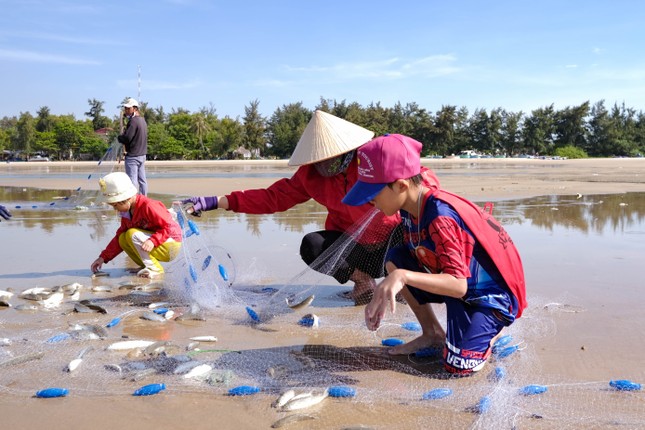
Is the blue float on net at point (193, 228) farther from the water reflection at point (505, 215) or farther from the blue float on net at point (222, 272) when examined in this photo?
the water reflection at point (505, 215)

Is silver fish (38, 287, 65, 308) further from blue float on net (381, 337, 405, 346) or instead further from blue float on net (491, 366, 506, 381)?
blue float on net (491, 366, 506, 381)

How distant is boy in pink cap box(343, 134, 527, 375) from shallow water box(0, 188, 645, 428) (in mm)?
291

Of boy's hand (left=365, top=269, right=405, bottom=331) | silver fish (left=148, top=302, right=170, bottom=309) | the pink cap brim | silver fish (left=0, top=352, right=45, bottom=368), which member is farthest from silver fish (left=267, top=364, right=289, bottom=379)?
silver fish (left=148, top=302, right=170, bottom=309)

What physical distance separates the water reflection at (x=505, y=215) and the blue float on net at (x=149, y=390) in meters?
6.06

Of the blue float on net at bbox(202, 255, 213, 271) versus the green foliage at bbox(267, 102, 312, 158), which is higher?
the green foliage at bbox(267, 102, 312, 158)

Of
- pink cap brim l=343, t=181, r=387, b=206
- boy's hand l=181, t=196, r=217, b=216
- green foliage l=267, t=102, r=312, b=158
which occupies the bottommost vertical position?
boy's hand l=181, t=196, r=217, b=216

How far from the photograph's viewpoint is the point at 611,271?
6273mm

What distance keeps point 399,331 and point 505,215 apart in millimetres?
7565

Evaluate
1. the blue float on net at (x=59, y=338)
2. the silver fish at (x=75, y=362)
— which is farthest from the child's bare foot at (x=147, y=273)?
the silver fish at (x=75, y=362)

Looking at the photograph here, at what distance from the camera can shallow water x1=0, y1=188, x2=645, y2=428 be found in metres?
3.09

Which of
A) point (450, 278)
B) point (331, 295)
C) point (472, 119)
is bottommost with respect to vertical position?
point (331, 295)

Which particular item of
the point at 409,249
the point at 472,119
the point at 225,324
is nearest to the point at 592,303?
the point at 409,249

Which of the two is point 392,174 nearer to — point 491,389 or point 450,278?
point 450,278

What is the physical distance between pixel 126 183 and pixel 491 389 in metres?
4.59
